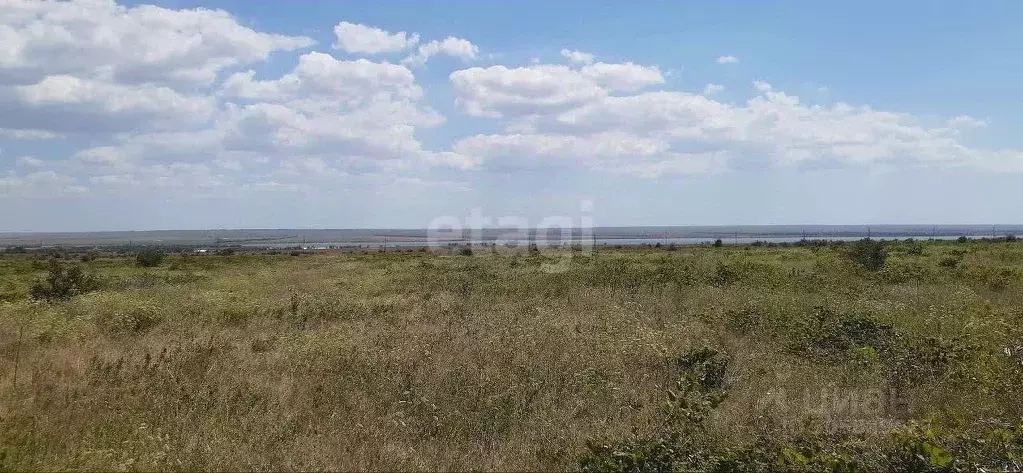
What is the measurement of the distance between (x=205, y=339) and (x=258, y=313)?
12.4 ft

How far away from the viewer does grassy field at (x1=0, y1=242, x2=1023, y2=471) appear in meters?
5.37

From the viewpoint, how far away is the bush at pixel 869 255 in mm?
25203

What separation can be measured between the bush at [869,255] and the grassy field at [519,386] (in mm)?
10990

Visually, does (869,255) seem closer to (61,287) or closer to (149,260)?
(61,287)

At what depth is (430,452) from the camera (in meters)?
5.73

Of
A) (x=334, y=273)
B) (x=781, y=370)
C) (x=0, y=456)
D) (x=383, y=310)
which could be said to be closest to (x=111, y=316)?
(x=383, y=310)

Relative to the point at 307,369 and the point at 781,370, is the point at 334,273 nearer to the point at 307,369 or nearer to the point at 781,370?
the point at 307,369

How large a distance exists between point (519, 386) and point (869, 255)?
2393 centimetres

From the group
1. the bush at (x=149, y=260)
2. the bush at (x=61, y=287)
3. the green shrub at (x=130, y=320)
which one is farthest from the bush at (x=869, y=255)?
the bush at (x=149, y=260)

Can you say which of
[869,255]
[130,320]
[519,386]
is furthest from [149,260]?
[519,386]

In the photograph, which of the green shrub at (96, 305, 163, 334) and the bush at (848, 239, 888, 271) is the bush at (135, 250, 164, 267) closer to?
the green shrub at (96, 305, 163, 334)

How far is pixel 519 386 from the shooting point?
24.3 ft

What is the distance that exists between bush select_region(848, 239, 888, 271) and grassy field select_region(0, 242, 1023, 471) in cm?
1099

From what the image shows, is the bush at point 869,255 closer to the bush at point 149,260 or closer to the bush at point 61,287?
the bush at point 61,287
